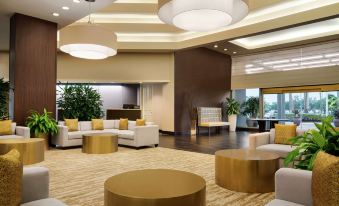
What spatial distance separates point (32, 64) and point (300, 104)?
38.0 ft

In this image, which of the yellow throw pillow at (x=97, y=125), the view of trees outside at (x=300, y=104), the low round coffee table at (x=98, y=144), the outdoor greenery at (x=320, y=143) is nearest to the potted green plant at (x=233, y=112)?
the view of trees outside at (x=300, y=104)

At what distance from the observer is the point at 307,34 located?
404 inches

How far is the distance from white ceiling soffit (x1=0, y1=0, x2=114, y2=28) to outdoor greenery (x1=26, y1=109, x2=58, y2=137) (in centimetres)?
282

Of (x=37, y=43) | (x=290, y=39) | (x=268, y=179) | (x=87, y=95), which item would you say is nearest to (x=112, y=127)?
(x=87, y=95)

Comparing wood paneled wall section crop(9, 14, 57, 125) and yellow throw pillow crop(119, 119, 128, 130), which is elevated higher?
wood paneled wall section crop(9, 14, 57, 125)

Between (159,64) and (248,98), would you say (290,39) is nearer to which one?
(248,98)

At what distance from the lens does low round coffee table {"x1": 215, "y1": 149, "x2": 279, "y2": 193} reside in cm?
374

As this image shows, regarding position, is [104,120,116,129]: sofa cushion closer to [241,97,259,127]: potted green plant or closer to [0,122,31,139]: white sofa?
[0,122,31,139]: white sofa

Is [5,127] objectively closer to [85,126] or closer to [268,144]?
[85,126]

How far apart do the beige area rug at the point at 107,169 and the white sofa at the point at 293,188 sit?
103cm

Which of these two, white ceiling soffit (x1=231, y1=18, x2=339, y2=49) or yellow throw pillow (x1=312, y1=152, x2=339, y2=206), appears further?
white ceiling soffit (x1=231, y1=18, x2=339, y2=49)

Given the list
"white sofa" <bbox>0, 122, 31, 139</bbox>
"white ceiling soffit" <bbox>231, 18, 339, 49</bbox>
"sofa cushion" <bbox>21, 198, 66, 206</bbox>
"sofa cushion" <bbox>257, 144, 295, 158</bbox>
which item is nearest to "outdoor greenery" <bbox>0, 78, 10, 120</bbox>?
"white sofa" <bbox>0, 122, 31, 139</bbox>

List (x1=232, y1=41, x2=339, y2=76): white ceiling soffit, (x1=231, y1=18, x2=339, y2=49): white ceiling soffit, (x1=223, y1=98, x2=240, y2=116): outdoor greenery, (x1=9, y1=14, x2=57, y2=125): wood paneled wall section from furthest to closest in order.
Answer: (x1=223, y1=98, x2=240, y2=116): outdoor greenery, (x1=232, y1=41, x2=339, y2=76): white ceiling soffit, (x1=231, y1=18, x2=339, y2=49): white ceiling soffit, (x1=9, y1=14, x2=57, y2=125): wood paneled wall section

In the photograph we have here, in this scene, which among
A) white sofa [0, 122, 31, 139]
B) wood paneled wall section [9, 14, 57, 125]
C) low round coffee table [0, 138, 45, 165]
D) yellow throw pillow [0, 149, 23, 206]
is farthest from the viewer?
wood paneled wall section [9, 14, 57, 125]
